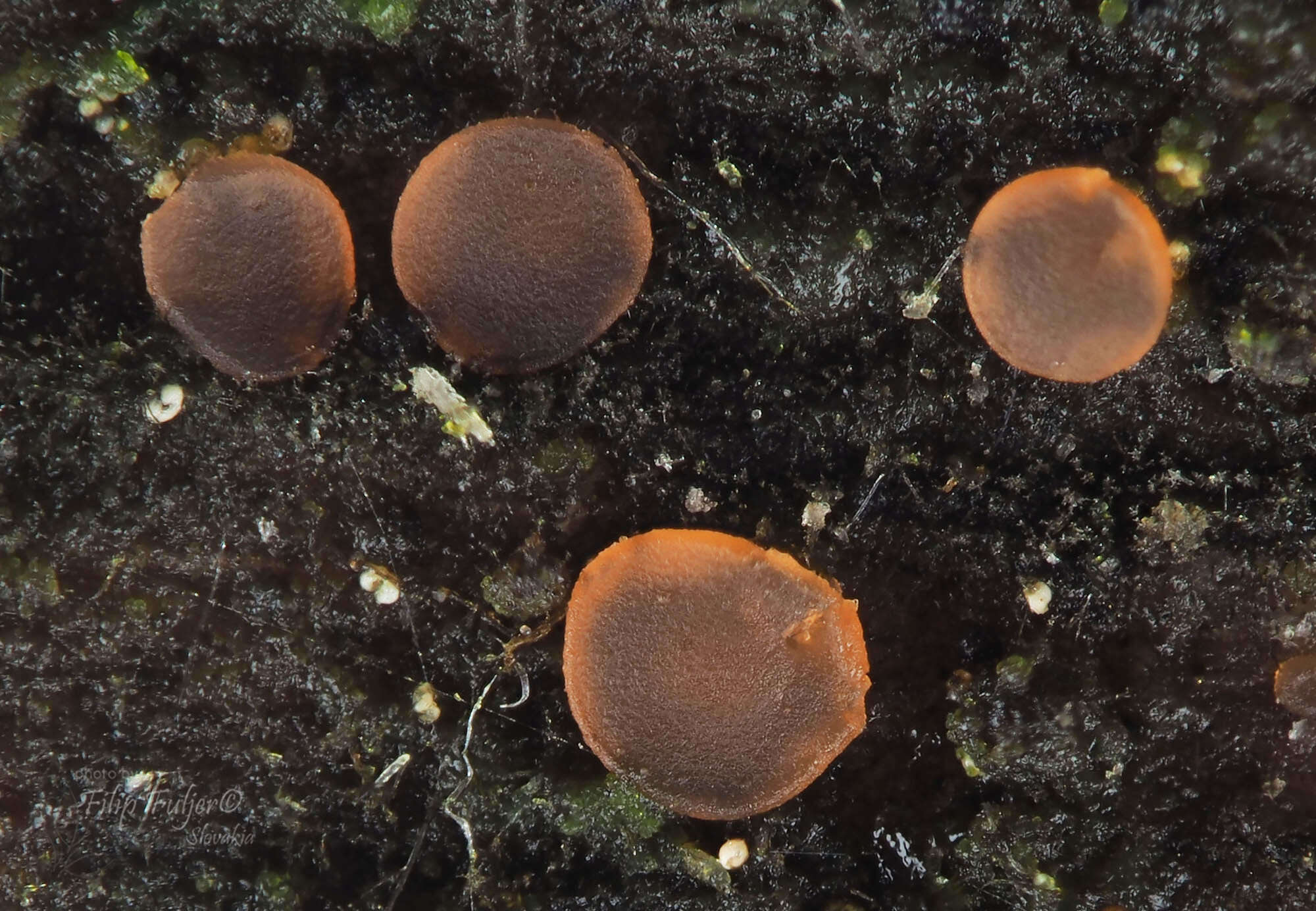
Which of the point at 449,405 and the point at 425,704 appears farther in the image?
the point at 425,704

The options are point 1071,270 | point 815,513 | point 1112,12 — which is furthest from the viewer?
point 815,513

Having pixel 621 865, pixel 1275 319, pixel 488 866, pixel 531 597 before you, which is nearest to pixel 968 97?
pixel 1275 319

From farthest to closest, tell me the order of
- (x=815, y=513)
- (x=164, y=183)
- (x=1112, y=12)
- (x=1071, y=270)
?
1. (x=815, y=513)
2. (x=164, y=183)
3. (x=1112, y=12)
4. (x=1071, y=270)

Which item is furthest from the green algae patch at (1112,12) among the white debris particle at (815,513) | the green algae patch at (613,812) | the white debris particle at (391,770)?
the white debris particle at (391,770)

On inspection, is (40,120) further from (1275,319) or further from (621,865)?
(1275,319)

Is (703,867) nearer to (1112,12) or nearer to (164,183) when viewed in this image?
(164,183)

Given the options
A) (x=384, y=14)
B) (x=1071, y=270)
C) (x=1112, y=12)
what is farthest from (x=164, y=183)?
(x=1112, y=12)

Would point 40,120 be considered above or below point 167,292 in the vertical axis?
above
